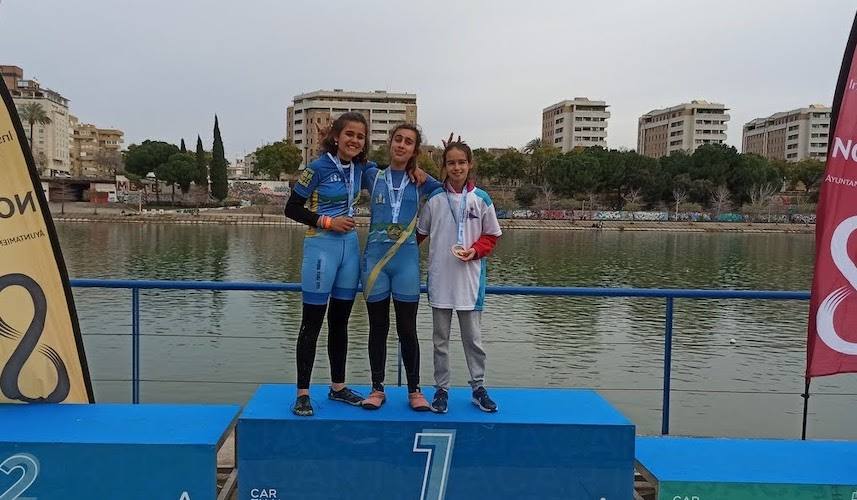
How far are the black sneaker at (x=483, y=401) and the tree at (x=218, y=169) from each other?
8539cm

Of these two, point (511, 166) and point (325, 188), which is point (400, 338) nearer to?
point (325, 188)

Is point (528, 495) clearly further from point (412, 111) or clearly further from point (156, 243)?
point (412, 111)

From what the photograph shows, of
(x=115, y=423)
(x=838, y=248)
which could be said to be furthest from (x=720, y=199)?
(x=115, y=423)

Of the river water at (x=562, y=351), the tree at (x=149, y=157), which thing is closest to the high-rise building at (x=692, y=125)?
the tree at (x=149, y=157)

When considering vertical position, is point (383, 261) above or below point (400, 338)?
above

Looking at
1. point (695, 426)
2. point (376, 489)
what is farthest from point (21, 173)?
point (695, 426)

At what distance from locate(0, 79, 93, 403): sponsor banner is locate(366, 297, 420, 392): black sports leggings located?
1855 mm

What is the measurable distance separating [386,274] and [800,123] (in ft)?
495

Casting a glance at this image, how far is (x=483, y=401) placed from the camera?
3.56m

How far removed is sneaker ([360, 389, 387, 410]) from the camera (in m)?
3.52

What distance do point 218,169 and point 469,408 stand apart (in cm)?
8708

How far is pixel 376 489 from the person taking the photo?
129 inches

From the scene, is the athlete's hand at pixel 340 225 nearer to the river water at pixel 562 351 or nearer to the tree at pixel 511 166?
the river water at pixel 562 351

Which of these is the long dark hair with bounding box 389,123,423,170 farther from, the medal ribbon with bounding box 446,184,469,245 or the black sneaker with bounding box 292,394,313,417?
the black sneaker with bounding box 292,394,313,417
